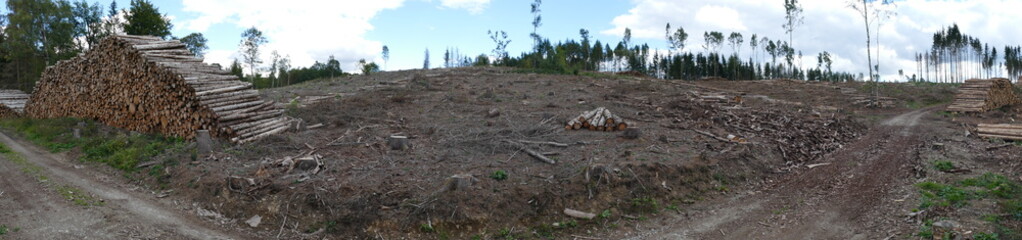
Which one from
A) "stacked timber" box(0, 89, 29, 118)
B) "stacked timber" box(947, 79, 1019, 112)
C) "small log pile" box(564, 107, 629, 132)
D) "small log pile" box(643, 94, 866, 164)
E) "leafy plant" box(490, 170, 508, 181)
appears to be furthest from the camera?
"stacked timber" box(0, 89, 29, 118)

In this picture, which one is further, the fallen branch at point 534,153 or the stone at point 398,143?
the stone at point 398,143

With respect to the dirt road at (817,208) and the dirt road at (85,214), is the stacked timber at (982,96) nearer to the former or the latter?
the dirt road at (817,208)

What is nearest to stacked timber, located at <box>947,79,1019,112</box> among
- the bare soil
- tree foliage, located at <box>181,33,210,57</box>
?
the bare soil

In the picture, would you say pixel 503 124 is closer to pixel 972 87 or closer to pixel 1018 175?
pixel 1018 175

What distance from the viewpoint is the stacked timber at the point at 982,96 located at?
82.6ft

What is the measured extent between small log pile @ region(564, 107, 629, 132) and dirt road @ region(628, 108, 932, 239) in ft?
14.8

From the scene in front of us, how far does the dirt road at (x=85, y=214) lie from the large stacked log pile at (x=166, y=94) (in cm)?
292

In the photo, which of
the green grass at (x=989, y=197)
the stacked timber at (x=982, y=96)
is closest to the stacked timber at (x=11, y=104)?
the green grass at (x=989, y=197)

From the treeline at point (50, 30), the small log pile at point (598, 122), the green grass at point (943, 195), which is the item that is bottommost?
the green grass at point (943, 195)

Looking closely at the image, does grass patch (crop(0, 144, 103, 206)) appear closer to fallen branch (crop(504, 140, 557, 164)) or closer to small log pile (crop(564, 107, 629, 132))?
fallen branch (crop(504, 140, 557, 164))

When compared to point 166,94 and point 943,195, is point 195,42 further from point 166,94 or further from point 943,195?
point 943,195

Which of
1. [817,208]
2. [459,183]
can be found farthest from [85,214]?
[817,208]

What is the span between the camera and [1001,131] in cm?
1709

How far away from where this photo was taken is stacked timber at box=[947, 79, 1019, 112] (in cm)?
2519
